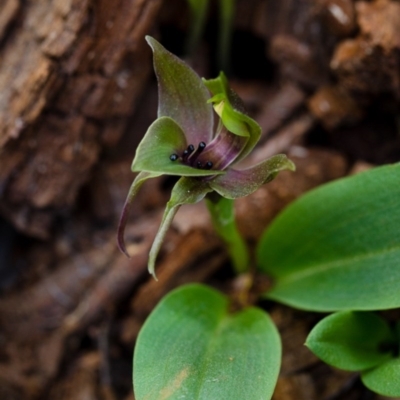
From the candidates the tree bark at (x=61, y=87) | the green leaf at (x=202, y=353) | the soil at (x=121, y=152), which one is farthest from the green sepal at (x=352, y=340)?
the tree bark at (x=61, y=87)

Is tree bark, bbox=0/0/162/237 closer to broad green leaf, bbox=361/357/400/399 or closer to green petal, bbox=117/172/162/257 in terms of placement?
green petal, bbox=117/172/162/257

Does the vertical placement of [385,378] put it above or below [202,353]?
below

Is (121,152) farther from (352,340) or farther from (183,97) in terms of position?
(352,340)

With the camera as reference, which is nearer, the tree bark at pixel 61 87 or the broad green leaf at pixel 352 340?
the broad green leaf at pixel 352 340

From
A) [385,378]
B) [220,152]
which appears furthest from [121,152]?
[385,378]

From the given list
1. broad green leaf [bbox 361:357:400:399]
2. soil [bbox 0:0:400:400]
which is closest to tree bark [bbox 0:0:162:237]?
soil [bbox 0:0:400:400]

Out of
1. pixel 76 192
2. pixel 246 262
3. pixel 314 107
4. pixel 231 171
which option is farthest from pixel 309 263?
pixel 76 192

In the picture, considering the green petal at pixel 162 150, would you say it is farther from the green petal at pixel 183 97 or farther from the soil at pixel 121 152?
the soil at pixel 121 152
